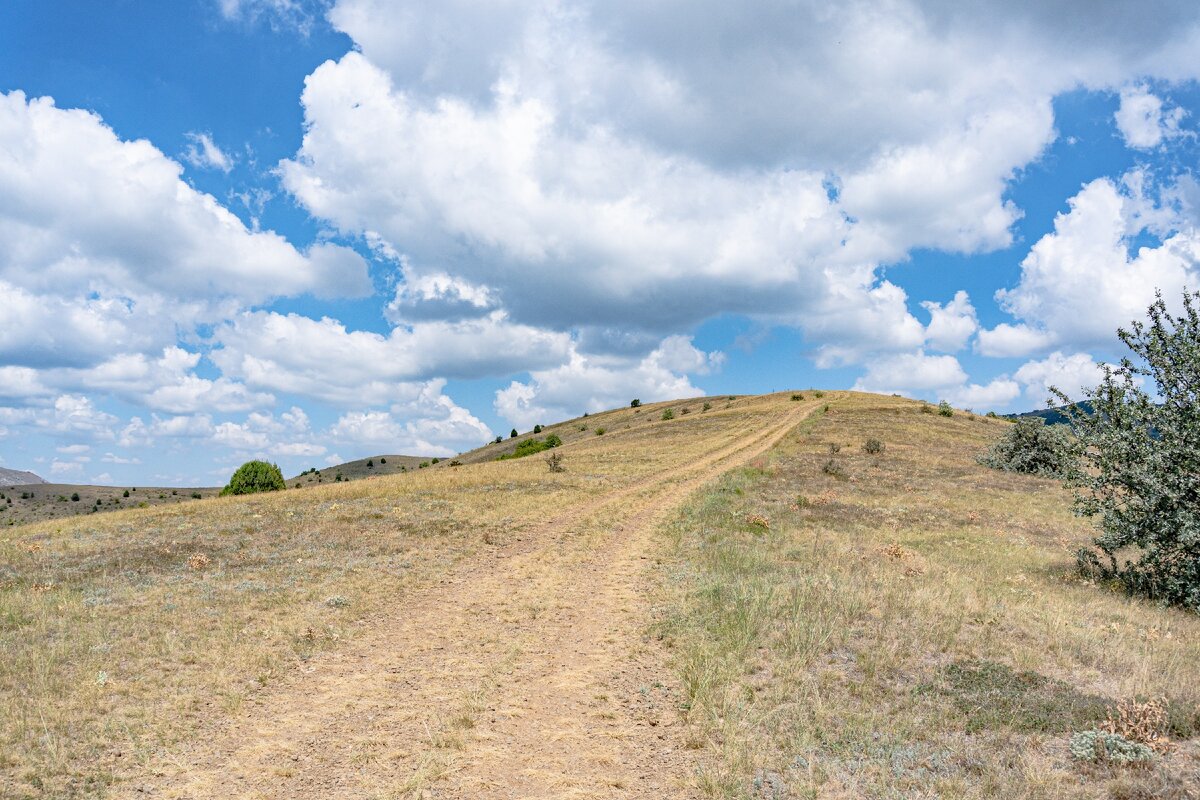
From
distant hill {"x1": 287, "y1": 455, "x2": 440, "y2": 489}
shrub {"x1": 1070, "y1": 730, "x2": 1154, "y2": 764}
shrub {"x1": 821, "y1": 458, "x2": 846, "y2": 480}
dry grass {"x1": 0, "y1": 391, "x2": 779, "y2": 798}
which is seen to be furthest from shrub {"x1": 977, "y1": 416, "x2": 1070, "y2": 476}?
distant hill {"x1": 287, "y1": 455, "x2": 440, "y2": 489}

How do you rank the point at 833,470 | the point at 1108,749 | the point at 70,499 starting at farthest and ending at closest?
the point at 70,499 < the point at 833,470 < the point at 1108,749

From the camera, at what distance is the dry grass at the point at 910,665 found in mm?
7320

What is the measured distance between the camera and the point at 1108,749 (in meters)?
7.36

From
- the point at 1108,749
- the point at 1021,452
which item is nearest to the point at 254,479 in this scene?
the point at 1108,749

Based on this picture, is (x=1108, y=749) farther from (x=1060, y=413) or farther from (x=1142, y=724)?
(x=1060, y=413)

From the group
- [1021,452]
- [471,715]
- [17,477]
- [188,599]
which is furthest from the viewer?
[17,477]

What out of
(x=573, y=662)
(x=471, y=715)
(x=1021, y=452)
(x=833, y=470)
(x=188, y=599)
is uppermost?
(x=1021, y=452)

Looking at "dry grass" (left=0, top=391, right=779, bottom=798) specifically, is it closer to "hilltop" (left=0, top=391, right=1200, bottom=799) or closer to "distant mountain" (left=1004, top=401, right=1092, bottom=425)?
"hilltop" (left=0, top=391, right=1200, bottom=799)

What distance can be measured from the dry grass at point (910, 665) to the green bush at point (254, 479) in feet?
106

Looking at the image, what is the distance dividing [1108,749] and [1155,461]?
11.7 meters

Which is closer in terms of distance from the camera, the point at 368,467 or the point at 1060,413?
the point at 1060,413

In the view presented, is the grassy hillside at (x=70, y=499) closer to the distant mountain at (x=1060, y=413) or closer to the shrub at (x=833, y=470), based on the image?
the shrub at (x=833, y=470)

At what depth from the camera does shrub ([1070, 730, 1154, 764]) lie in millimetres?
7160

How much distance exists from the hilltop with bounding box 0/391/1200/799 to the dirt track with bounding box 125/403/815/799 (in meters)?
0.05
